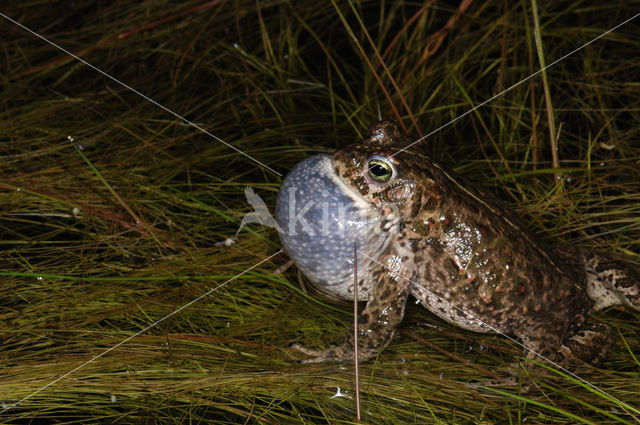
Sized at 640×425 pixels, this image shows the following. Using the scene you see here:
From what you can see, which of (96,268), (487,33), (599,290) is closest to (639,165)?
(599,290)

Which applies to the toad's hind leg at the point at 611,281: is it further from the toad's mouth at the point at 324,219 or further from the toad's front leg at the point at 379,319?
the toad's mouth at the point at 324,219

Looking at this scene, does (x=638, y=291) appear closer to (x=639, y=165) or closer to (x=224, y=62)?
(x=639, y=165)

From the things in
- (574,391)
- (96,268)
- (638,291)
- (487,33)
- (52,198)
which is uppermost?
(487,33)

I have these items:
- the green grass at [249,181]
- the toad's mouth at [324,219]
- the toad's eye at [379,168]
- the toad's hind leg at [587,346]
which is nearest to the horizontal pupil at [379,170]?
the toad's eye at [379,168]

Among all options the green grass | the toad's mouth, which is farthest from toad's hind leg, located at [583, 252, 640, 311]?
the toad's mouth

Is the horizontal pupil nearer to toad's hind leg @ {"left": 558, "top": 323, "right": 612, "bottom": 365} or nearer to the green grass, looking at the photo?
the green grass

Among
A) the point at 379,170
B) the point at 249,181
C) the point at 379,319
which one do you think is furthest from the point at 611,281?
the point at 249,181
